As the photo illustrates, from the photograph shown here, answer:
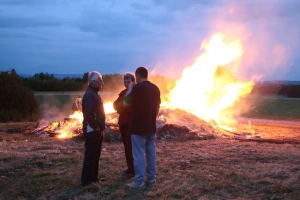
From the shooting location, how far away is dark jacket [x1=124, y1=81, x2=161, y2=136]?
19.7ft

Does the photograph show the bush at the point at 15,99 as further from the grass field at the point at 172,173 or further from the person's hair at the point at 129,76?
the person's hair at the point at 129,76

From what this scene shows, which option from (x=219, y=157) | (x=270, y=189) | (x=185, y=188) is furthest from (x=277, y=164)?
(x=185, y=188)

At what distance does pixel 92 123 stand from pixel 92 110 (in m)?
0.21

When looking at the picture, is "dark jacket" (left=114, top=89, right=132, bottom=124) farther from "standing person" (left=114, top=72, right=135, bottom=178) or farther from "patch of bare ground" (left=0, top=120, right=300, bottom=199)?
"patch of bare ground" (left=0, top=120, right=300, bottom=199)

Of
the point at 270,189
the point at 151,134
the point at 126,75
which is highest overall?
the point at 126,75

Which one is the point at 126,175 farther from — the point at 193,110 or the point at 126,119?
the point at 193,110

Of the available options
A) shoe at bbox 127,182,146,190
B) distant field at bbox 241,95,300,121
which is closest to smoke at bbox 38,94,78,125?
shoe at bbox 127,182,146,190

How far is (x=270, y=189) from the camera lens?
6.00 m

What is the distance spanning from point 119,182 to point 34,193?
142 cm

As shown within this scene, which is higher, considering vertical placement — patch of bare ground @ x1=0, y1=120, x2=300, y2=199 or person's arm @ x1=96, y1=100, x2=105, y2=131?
person's arm @ x1=96, y1=100, x2=105, y2=131

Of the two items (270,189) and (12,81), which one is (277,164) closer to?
(270,189)

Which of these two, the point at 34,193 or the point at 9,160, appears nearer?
the point at 34,193

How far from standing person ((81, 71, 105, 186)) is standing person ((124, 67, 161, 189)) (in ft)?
1.63

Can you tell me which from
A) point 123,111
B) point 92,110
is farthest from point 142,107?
point 92,110
